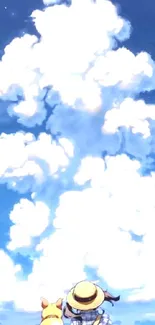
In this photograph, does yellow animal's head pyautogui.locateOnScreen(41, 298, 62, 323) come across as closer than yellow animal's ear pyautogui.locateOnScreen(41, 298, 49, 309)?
Yes

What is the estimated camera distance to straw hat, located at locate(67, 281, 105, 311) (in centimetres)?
1338

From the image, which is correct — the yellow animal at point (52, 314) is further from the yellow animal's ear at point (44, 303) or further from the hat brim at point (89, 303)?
the hat brim at point (89, 303)

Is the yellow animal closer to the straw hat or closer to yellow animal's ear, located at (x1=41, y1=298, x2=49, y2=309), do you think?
yellow animal's ear, located at (x1=41, y1=298, x2=49, y2=309)

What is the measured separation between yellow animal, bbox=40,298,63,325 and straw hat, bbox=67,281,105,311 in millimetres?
331

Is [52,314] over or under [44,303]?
under

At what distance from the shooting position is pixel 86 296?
13.3 metres

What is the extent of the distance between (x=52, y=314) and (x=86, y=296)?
40.2 inches

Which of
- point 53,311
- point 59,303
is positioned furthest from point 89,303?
point 53,311

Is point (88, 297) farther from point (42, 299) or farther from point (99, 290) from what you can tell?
point (42, 299)

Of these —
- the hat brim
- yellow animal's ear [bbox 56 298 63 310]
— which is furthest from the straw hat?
yellow animal's ear [bbox 56 298 63 310]

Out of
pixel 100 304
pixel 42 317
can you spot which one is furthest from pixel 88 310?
pixel 42 317

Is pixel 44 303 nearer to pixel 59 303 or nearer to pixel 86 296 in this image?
pixel 59 303

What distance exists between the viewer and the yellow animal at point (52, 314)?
1331 centimetres

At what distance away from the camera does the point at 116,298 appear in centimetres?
1341
